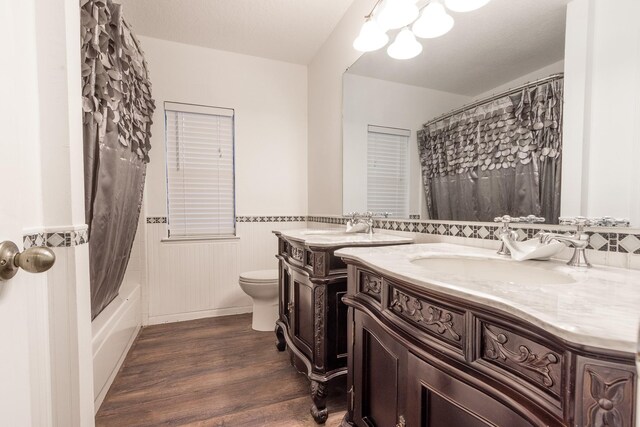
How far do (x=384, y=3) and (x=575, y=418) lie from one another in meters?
1.88

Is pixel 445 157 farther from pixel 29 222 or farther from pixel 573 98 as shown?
pixel 29 222

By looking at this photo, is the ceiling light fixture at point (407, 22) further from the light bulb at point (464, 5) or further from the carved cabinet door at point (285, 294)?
the carved cabinet door at point (285, 294)

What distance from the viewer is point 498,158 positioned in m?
1.11

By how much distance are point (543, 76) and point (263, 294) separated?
210 centimetres

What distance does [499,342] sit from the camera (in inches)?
20.5

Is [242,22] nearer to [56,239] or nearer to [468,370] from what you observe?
[56,239]

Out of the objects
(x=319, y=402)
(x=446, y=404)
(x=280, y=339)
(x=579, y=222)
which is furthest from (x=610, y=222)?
(x=280, y=339)

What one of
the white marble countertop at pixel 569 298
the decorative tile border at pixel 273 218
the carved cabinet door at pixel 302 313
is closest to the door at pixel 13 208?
the white marble countertop at pixel 569 298

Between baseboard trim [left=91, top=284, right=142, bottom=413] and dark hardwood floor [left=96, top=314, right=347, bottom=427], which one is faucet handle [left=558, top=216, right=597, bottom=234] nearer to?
dark hardwood floor [left=96, top=314, right=347, bottom=427]

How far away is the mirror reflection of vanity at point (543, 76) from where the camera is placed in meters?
0.78

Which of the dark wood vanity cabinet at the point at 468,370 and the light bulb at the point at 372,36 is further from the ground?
the light bulb at the point at 372,36

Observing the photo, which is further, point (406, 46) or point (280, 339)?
point (280, 339)

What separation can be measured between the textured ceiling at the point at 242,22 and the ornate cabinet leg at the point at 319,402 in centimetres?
245

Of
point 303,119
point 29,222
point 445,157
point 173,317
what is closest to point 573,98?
point 445,157
